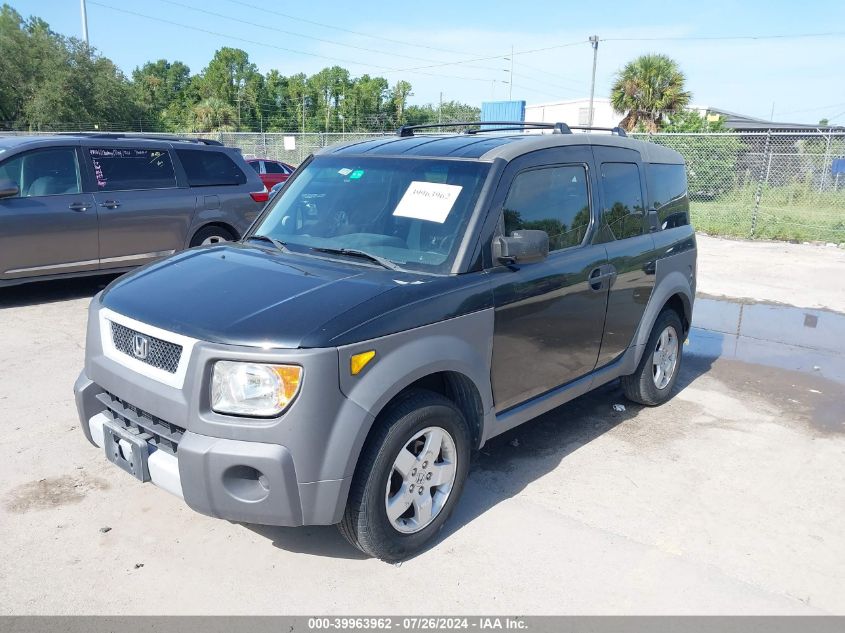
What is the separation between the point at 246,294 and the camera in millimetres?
3131

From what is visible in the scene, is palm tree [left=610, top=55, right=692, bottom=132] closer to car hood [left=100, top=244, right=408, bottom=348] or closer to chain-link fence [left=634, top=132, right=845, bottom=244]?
chain-link fence [left=634, top=132, right=845, bottom=244]

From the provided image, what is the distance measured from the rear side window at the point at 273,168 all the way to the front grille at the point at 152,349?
17.2 m

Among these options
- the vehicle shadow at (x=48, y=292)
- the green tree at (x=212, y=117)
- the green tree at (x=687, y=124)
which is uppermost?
the green tree at (x=212, y=117)

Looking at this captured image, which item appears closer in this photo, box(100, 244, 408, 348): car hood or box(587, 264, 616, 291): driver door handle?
box(100, 244, 408, 348): car hood

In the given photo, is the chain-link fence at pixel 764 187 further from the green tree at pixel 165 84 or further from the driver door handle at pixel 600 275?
the green tree at pixel 165 84

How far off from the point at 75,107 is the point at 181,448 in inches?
1609

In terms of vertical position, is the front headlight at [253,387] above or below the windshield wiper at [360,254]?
below

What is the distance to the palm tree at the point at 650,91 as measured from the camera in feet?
90.6

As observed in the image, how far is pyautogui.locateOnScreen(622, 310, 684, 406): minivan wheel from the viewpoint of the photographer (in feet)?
17.1

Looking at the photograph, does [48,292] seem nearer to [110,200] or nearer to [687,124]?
[110,200]

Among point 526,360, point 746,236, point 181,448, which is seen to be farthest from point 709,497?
point 746,236

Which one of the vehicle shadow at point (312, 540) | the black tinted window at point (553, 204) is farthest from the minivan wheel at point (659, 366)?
the vehicle shadow at point (312, 540)

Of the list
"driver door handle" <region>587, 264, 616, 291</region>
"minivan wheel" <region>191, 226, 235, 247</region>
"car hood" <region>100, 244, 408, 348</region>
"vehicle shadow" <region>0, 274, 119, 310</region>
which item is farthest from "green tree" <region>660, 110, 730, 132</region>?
"car hood" <region>100, 244, 408, 348</region>

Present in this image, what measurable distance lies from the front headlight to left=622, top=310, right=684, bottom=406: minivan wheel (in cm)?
322
